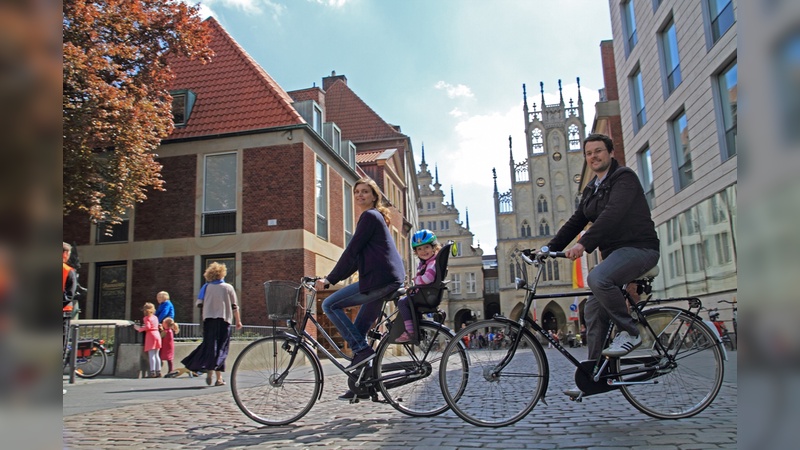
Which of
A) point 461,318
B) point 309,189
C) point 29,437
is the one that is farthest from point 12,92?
point 461,318

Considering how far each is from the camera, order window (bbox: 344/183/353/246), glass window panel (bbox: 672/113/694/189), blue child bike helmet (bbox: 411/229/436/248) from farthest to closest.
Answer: window (bbox: 344/183/353/246), glass window panel (bbox: 672/113/694/189), blue child bike helmet (bbox: 411/229/436/248)

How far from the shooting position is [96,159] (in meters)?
14.0

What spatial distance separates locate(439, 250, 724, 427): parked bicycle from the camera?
4262 mm

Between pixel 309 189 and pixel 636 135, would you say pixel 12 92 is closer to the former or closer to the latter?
pixel 309 189

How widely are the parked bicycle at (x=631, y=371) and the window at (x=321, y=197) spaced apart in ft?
51.8

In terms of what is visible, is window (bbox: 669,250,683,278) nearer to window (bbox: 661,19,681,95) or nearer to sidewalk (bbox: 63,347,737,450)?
window (bbox: 661,19,681,95)

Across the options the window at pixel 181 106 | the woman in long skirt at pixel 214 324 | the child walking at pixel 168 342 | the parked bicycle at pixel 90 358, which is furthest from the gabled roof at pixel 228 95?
the woman in long skirt at pixel 214 324

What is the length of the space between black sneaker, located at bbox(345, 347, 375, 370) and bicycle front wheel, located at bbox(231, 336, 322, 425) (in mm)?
294

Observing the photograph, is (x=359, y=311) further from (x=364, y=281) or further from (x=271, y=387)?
(x=271, y=387)

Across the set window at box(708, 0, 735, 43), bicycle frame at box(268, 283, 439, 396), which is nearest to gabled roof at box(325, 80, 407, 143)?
window at box(708, 0, 735, 43)

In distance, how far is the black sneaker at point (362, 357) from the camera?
16.0 ft

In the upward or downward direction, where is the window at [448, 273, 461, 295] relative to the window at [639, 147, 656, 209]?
downward

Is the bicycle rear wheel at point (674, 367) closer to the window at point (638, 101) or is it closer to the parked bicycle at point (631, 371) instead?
the parked bicycle at point (631, 371)

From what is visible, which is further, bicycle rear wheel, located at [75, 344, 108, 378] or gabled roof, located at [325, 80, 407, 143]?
gabled roof, located at [325, 80, 407, 143]
